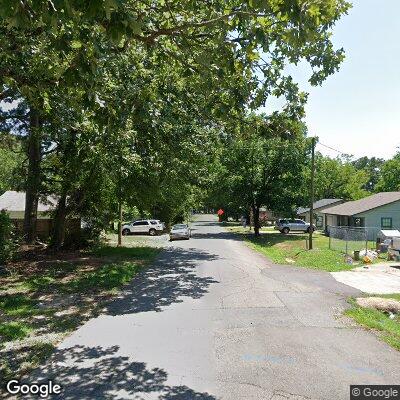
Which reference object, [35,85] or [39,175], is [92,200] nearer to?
[39,175]

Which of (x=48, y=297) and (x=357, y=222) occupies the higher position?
(x=357, y=222)

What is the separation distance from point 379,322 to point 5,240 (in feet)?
45.4

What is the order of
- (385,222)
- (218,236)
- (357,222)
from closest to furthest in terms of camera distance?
(385,222) → (357,222) → (218,236)

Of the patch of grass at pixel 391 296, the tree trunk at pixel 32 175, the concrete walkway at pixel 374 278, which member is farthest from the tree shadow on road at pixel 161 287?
the tree trunk at pixel 32 175

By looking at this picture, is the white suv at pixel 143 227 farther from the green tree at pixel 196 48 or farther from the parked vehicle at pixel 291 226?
the green tree at pixel 196 48

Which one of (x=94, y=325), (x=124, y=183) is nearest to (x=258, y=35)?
(x=94, y=325)

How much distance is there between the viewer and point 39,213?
31875 millimetres

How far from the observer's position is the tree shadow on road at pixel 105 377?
19.3ft

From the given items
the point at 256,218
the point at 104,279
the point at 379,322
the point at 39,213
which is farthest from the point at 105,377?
the point at 256,218

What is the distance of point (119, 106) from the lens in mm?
9398

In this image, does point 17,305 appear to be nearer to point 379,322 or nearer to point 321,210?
point 379,322

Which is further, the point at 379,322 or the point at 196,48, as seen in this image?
the point at 379,322

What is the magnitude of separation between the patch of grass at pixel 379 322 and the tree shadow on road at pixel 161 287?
449 cm

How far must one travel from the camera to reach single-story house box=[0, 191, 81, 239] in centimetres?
2570
